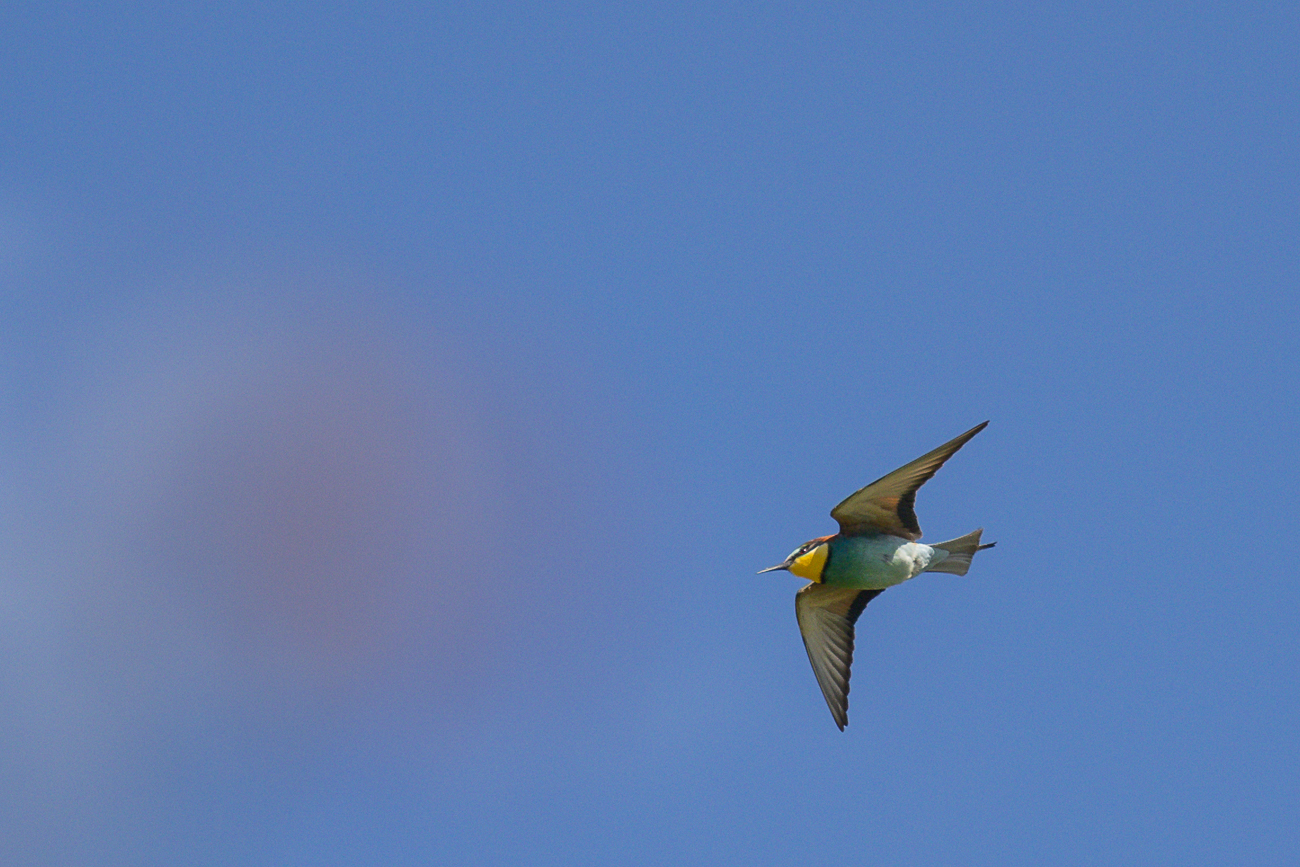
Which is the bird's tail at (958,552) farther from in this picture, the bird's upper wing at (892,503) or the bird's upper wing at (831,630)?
the bird's upper wing at (831,630)

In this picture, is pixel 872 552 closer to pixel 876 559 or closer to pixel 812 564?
pixel 876 559

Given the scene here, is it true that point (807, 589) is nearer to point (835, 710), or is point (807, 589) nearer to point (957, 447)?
point (835, 710)

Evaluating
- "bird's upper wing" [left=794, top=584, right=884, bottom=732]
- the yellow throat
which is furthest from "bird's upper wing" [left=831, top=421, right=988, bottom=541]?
"bird's upper wing" [left=794, top=584, right=884, bottom=732]

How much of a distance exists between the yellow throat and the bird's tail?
3.42ft

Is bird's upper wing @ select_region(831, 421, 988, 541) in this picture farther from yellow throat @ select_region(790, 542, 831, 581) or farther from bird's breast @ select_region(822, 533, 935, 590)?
yellow throat @ select_region(790, 542, 831, 581)

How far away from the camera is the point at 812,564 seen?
557 inches

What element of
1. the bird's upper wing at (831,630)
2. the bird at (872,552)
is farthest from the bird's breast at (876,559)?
the bird's upper wing at (831,630)

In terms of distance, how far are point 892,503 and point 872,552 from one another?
1.73 feet

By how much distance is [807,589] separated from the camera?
14797 mm

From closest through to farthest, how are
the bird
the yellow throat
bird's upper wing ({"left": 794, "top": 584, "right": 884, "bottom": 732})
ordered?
the bird → the yellow throat → bird's upper wing ({"left": 794, "top": 584, "right": 884, "bottom": 732})

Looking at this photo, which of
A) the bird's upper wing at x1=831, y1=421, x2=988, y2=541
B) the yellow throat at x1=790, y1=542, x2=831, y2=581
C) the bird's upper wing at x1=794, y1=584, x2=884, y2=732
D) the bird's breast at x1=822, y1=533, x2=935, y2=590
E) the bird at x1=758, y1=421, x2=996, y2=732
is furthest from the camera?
the bird's upper wing at x1=794, y1=584, x2=884, y2=732

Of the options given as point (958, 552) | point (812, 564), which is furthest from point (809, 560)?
point (958, 552)

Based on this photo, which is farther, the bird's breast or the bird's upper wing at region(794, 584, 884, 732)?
the bird's upper wing at region(794, 584, 884, 732)

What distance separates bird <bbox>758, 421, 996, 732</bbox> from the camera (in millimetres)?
13508
